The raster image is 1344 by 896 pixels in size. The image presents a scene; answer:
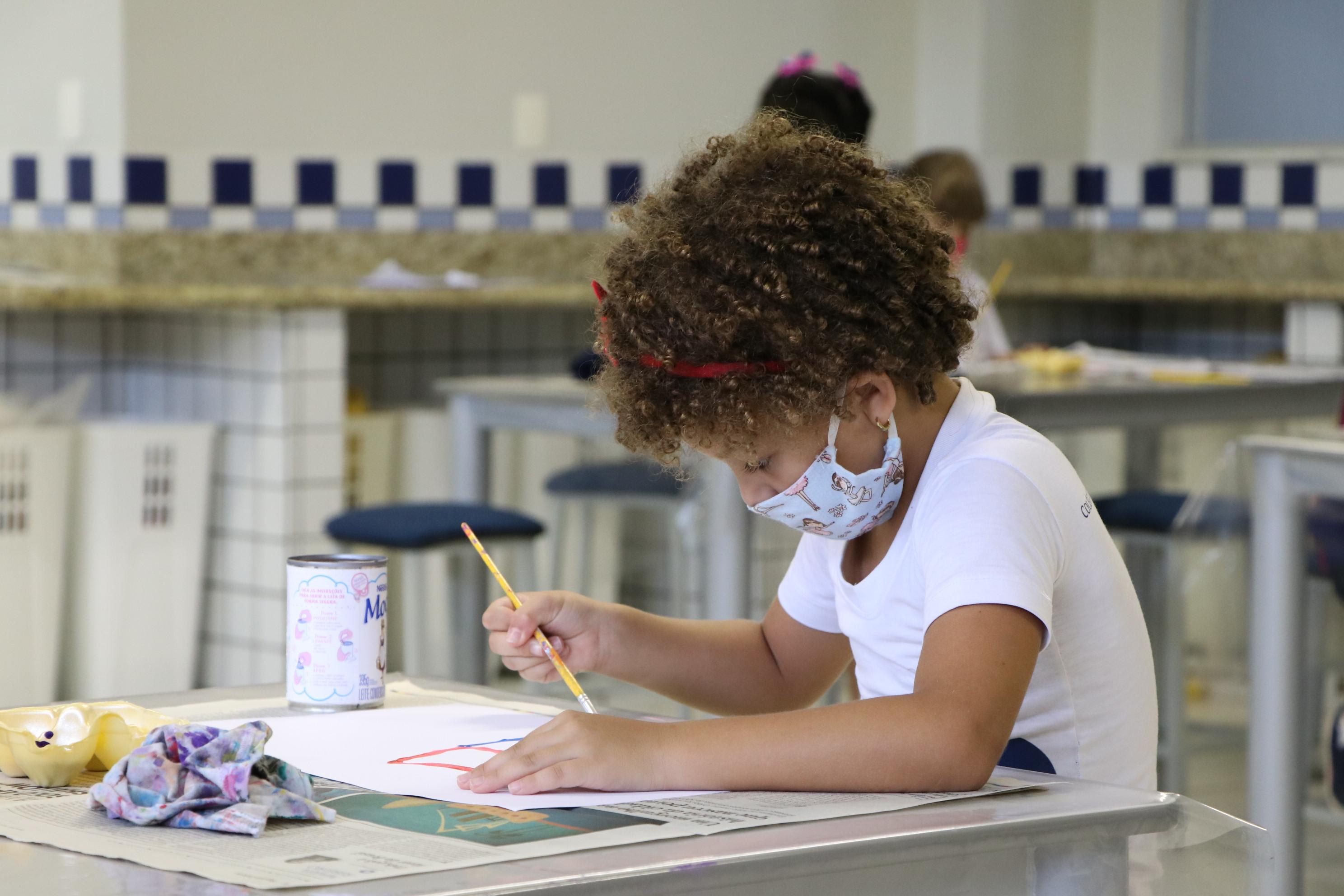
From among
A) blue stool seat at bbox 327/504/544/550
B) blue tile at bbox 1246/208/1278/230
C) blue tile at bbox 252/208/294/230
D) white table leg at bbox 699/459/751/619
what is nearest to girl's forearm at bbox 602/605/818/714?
white table leg at bbox 699/459/751/619

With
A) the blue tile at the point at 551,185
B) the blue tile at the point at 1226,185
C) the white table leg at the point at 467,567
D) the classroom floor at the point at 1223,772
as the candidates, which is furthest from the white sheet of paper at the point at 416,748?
the blue tile at the point at 1226,185

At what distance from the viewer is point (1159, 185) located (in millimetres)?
5656

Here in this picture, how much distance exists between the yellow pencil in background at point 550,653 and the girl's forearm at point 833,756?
0.19 metres

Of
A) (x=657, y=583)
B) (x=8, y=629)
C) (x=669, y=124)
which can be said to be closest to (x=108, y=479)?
(x=8, y=629)

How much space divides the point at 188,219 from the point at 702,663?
3143 mm

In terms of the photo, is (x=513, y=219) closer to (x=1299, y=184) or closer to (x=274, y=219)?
(x=274, y=219)

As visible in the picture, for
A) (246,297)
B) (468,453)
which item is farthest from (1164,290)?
(246,297)

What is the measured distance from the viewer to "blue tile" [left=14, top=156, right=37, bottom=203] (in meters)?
4.36

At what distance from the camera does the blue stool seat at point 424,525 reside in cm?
338

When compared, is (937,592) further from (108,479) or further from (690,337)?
(108,479)

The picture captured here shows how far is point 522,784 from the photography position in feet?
3.42

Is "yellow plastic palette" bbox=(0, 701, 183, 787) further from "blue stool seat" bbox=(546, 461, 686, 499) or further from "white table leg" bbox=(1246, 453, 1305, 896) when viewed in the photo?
"blue stool seat" bbox=(546, 461, 686, 499)

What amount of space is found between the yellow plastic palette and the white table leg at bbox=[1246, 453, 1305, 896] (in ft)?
5.30

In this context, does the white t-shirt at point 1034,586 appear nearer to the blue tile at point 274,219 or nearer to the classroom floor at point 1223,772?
the classroom floor at point 1223,772
